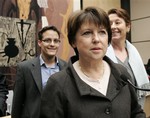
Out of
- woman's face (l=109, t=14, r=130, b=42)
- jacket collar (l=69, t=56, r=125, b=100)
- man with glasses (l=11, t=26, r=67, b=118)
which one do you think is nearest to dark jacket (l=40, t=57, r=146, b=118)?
jacket collar (l=69, t=56, r=125, b=100)

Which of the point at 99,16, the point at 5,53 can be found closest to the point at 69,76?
the point at 99,16

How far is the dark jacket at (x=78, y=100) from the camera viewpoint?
93 centimetres

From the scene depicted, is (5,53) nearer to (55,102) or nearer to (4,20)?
(4,20)

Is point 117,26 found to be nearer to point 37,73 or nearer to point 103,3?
point 37,73

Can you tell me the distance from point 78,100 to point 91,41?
9.3 inches

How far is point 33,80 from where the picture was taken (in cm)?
225

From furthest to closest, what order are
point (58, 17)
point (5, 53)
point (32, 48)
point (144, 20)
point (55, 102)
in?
point (144, 20) → point (58, 17) → point (32, 48) → point (5, 53) → point (55, 102)

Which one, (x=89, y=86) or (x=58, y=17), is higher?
(x=58, y=17)

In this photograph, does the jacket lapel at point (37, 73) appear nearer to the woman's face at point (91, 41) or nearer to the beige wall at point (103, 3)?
the woman's face at point (91, 41)

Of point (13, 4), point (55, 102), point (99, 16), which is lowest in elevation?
point (55, 102)

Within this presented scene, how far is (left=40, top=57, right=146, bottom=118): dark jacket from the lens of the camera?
93cm

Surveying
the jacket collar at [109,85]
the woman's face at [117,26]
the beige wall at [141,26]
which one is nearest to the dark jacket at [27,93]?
the woman's face at [117,26]

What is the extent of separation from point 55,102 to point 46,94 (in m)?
0.05

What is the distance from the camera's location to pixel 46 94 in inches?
38.2
